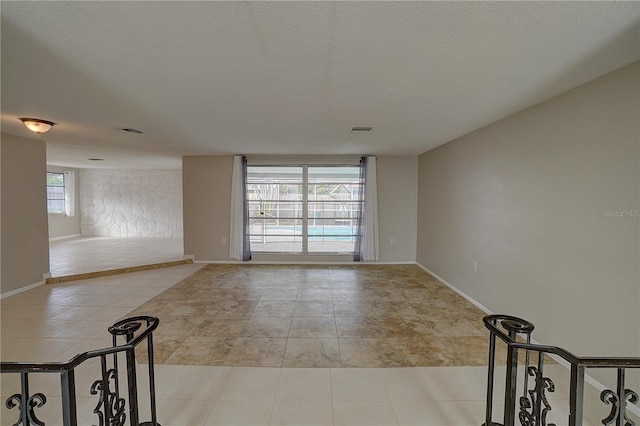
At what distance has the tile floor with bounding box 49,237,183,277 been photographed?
5383 millimetres

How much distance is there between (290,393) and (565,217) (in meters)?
2.58

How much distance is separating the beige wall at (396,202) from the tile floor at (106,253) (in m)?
4.47

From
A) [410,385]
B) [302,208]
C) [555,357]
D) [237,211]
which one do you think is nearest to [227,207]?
[237,211]

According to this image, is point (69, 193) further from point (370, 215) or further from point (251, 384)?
point (251, 384)

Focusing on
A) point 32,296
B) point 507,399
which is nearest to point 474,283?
point 507,399

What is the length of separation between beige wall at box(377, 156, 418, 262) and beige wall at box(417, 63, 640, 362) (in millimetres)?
2113

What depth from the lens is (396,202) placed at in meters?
5.99

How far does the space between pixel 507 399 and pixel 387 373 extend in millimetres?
963

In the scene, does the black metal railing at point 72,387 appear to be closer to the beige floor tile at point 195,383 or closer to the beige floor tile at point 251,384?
the beige floor tile at point 195,383

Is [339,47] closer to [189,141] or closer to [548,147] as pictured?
[548,147]

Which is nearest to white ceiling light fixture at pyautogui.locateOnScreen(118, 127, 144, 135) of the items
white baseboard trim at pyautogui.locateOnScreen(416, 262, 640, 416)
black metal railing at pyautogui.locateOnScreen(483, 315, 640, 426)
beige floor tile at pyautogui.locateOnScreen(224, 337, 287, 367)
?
beige floor tile at pyautogui.locateOnScreen(224, 337, 287, 367)

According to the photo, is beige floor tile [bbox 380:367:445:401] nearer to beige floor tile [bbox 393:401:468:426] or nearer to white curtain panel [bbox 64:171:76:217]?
beige floor tile [bbox 393:401:468:426]

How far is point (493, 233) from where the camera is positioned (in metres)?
3.35

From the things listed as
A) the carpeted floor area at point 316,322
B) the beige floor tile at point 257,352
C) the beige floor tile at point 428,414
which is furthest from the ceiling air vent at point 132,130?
the beige floor tile at point 428,414
